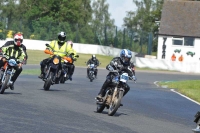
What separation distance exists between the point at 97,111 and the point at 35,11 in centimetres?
7464

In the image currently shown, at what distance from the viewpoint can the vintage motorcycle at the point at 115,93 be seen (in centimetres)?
1689

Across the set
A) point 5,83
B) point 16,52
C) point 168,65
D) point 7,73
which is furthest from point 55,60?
point 168,65

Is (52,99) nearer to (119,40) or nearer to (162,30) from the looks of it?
(119,40)

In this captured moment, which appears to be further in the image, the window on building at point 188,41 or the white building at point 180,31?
the window on building at point 188,41

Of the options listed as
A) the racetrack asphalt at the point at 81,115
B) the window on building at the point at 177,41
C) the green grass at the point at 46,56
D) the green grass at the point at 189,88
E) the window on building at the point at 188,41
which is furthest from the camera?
the window on building at the point at 177,41

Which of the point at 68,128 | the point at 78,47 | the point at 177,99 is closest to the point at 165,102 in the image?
the point at 177,99

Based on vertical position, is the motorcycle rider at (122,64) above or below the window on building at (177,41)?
below

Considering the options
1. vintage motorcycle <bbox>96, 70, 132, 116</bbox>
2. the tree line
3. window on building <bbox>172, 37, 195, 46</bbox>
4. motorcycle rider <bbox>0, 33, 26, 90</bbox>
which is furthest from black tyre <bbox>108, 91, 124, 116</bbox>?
window on building <bbox>172, 37, 195, 46</bbox>

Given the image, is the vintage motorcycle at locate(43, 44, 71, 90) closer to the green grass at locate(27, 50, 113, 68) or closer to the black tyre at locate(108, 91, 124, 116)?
the black tyre at locate(108, 91, 124, 116)

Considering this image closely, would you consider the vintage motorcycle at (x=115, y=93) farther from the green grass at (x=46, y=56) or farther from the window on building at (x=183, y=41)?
the window on building at (x=183, y=41)

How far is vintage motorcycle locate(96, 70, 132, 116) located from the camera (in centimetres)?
1689

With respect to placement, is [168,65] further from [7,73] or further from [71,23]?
[7,73]

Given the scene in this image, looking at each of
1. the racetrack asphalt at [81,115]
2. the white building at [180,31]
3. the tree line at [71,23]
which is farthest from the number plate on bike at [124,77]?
the white building at [180,31]

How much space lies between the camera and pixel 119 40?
7312 centimetres
